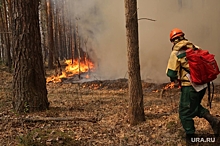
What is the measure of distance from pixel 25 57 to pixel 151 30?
10642mm

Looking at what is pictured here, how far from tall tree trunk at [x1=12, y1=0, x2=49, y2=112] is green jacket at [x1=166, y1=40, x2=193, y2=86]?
3.77m

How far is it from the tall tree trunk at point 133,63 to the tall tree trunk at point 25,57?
2.57 metres

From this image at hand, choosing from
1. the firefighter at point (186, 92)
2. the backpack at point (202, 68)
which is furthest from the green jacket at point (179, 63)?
the backpack at point (202, 68)

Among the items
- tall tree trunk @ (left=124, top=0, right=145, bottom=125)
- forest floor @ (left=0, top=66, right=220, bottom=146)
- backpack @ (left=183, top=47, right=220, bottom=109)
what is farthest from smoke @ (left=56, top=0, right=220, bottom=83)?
backpack @ (left=183, top=47, right=220, bottom=109)

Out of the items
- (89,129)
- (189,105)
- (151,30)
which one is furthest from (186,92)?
(151,30)

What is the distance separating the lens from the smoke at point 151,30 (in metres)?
13.1

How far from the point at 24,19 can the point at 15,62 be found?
3.74ft

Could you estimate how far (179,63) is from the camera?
3.54m

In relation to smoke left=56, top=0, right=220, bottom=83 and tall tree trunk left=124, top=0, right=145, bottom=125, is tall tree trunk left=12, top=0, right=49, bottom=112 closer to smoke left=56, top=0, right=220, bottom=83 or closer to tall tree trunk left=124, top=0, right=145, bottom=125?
tall tree trunk left=124, top=0, right=145, bottom=125

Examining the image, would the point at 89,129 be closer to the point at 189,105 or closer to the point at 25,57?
the point at 189,105

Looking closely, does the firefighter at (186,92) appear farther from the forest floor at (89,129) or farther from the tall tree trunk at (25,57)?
the tall tree trunk at (25,57)

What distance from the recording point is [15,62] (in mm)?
5723

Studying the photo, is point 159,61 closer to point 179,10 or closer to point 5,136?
point 179,10

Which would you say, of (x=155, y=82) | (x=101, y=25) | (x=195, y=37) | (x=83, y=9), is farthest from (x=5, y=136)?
(x=83, y=9)
